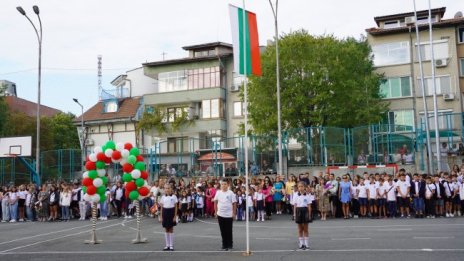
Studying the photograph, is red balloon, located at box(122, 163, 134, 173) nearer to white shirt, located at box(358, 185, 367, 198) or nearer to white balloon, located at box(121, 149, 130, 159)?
white balloon, located at box(121, 149, 130, 159)

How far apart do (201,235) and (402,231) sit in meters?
7.08

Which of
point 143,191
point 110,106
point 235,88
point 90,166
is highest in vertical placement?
point 235,88

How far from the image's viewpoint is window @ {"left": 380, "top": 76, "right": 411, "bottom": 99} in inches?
1834

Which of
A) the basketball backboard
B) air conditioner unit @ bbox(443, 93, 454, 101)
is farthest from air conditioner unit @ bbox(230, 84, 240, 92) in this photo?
the basketball backboard

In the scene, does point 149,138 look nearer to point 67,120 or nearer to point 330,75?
point 67,120

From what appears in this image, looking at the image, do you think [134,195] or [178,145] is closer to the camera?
[134,195]

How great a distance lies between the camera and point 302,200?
15.1 metres

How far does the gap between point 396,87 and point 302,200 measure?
3482cm

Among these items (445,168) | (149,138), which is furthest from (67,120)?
(445,168)

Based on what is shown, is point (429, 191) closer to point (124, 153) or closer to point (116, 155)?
point (124, 153)

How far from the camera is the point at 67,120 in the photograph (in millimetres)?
68062

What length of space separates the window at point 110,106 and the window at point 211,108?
498 inches

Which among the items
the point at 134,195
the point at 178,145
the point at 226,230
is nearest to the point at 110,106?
the point at 178,145

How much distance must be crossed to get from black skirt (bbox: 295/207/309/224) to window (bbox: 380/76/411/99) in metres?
34.0
